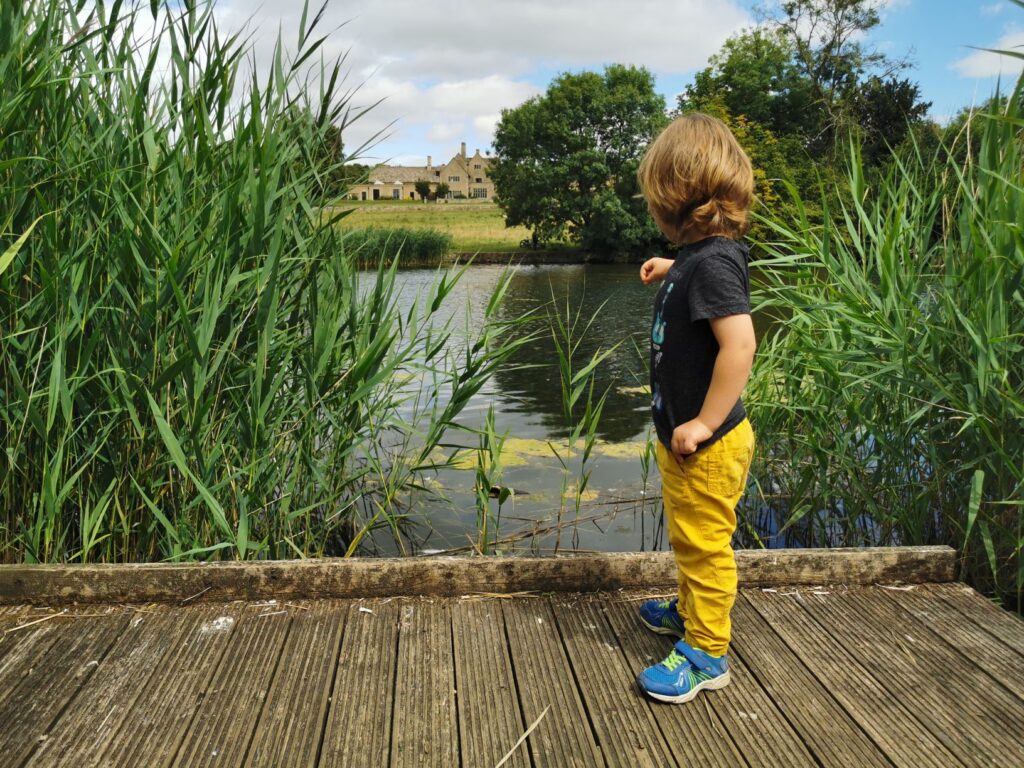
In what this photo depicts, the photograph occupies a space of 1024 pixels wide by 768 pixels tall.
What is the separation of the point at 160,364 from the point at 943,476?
7.99 ft

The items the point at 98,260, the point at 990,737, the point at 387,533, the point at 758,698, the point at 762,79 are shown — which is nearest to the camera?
the point at 990,737

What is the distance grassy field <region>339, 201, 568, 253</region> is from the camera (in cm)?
3184

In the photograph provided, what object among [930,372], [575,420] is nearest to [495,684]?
[930,372]

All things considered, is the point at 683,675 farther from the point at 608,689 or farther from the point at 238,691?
the point at 238,691

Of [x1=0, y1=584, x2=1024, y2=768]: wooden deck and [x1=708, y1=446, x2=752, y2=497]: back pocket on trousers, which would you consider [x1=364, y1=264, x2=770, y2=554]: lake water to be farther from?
[x1=708, y1=446, x2=752, y2=497]: back pocket on trousers

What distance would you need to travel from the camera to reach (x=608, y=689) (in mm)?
1803

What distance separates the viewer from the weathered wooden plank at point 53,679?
160 centimetres

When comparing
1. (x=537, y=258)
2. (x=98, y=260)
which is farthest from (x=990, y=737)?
(x=537, y=258)

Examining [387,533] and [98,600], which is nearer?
[98,600]

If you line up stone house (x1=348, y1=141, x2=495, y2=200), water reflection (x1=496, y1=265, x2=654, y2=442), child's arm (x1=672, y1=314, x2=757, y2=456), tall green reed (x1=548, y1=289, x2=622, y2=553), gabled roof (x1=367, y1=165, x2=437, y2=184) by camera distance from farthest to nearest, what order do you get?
1. stone house (x1=348, y1=141, x2=495, y2=200)
2. gabled roof (x1=367, y1=165, x2=437, y2=184)
3. water reflection (x1=496, y1=265, x2=654, y2=442)
4. tall green reed (x1=548, y1=289, x2=622, y2=553)
5. child's arm (x1=672, y1=314, x2=757, y2=456)

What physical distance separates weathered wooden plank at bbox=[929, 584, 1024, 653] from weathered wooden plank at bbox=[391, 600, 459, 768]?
4.42 ft

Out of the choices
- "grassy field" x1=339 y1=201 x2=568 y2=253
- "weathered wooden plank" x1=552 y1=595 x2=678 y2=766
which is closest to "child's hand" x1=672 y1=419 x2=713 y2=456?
"weathered wooden plank" x1=552 y1=595 x2=678 y2=766

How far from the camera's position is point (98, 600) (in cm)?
217

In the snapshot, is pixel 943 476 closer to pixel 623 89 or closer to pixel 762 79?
pixel 762 79
